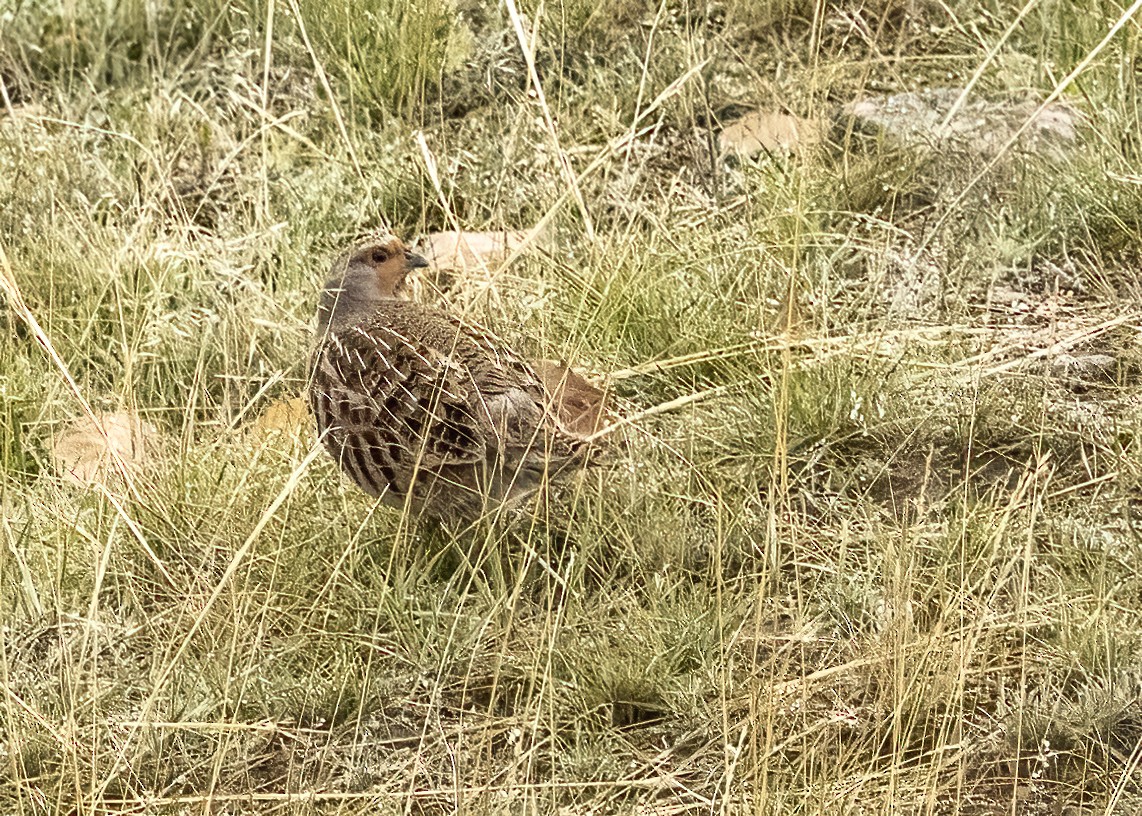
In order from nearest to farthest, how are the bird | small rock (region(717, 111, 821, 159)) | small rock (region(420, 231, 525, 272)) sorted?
1. the bird
2. small rock (region(420, 231, 525, 272))
3. small rock (region(717, 111, 821, 159))

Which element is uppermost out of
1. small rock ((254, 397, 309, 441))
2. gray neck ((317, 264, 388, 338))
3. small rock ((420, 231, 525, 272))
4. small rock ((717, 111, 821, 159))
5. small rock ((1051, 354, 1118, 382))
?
gray neck ((317, 264, 388, 338))

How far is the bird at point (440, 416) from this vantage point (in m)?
3.73

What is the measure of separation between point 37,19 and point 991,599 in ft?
15.4

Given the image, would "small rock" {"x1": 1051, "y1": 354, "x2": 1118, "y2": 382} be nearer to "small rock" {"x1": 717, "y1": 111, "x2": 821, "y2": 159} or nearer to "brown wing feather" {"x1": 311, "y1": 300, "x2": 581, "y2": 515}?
"small rock" {"x1": 717, "y1": 111, "x2": 821, "y2": 159}

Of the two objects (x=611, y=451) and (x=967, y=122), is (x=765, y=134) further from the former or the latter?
(x=611, y=451)

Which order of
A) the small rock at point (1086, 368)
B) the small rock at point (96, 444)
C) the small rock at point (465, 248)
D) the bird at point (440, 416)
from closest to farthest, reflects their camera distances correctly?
the bird at point (440, 416), the small rock at point (96, 444), the small rock at point (1086, 368), the small rock at point (465, 248)

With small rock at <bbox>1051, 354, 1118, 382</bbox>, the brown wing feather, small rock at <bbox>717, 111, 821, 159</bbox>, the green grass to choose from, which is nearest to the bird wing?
the brown wing feather

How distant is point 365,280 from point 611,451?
0.88 metres

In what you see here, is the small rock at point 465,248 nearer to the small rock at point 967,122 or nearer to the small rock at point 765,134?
the small rock at point 765,134

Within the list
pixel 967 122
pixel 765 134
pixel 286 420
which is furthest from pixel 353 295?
pixel 967 122

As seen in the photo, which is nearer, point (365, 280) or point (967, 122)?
point (365, 280)

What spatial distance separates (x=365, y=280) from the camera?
4.28m

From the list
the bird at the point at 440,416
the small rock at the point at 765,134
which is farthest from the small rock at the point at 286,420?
the small rock at the point at 765,134

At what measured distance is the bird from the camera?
3.73 meters
